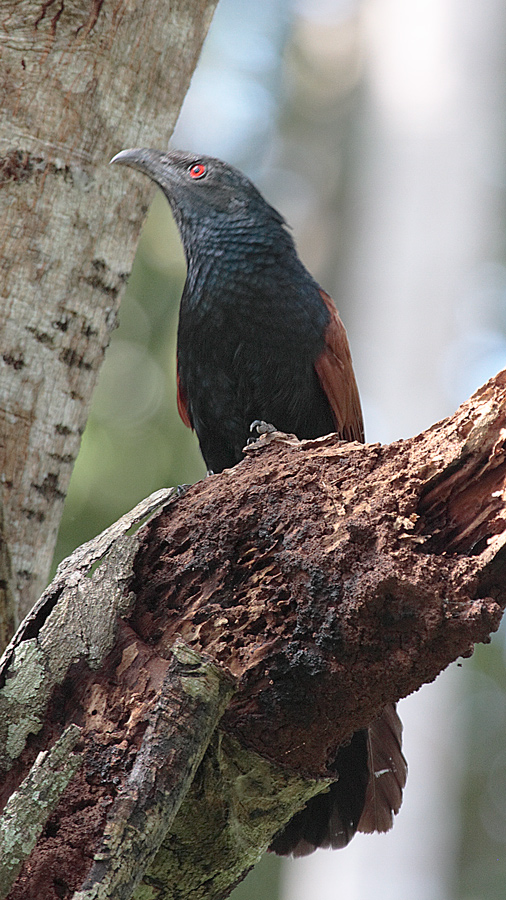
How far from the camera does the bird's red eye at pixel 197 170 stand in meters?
3.81

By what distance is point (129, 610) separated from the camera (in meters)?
1.90

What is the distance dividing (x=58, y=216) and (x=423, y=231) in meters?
7.30

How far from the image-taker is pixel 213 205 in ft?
12.3

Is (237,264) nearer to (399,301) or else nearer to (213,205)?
(213,205)

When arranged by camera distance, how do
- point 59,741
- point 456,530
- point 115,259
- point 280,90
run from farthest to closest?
point 280,90
point 115,259
point 456,530
point 59,741

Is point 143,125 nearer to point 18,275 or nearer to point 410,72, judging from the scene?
point 18,275

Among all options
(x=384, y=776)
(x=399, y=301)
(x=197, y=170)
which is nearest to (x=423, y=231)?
(x=399, y=301)

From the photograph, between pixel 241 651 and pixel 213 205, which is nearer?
pixel 241 651

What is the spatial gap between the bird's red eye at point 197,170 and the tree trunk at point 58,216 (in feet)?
2.34

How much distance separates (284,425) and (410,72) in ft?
26.8

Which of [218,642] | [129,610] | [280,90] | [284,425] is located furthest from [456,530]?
[280,90]

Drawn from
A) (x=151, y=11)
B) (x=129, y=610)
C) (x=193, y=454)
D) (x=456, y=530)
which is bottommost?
(x=129, y=610)

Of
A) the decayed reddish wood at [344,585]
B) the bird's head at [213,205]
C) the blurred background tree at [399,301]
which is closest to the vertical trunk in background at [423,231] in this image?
the blurred background tree at [399,301]

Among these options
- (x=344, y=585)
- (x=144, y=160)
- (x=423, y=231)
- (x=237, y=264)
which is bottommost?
(x=344, y=585)
